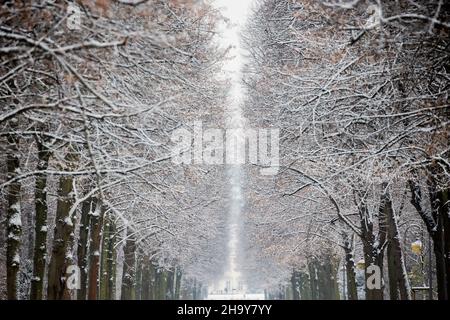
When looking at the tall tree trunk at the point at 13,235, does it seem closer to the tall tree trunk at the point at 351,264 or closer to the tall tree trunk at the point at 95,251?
the tall tree trunk at the point at 95,251

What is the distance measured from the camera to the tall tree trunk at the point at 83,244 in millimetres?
15398

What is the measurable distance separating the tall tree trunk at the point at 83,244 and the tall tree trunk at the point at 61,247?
7.71ft

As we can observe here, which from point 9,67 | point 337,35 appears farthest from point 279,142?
point 9,67

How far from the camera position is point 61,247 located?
1233 cm

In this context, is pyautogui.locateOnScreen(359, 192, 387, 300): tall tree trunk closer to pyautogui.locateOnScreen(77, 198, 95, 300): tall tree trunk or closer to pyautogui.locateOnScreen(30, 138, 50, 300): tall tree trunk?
pyautogui.locateOnScreen(77, 198, 95, 300): tall tree trunk

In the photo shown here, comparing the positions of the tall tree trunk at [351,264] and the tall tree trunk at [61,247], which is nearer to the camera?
the tall tree trunk at [61,247]

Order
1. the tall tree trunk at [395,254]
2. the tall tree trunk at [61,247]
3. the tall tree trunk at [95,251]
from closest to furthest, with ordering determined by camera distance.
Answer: the tall tree trunk at [61,247] < the tall tree trunk at [395,254] < the tall tree trunk at [95,251]

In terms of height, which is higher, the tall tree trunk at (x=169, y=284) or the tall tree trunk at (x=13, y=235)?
the tall tree trunk at (x=13, y=235)

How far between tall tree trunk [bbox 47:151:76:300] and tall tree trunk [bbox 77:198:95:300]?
235 cm

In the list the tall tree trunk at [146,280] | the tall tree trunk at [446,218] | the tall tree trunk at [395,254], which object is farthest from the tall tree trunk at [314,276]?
the tall tree trunk at [446,218]

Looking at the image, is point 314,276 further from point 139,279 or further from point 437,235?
point 437,235

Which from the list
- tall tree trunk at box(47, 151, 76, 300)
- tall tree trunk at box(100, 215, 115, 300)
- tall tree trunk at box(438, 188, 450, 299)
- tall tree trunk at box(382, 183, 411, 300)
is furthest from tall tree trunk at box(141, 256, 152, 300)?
tall tree trunk at box(438, 188, 450, 299)
